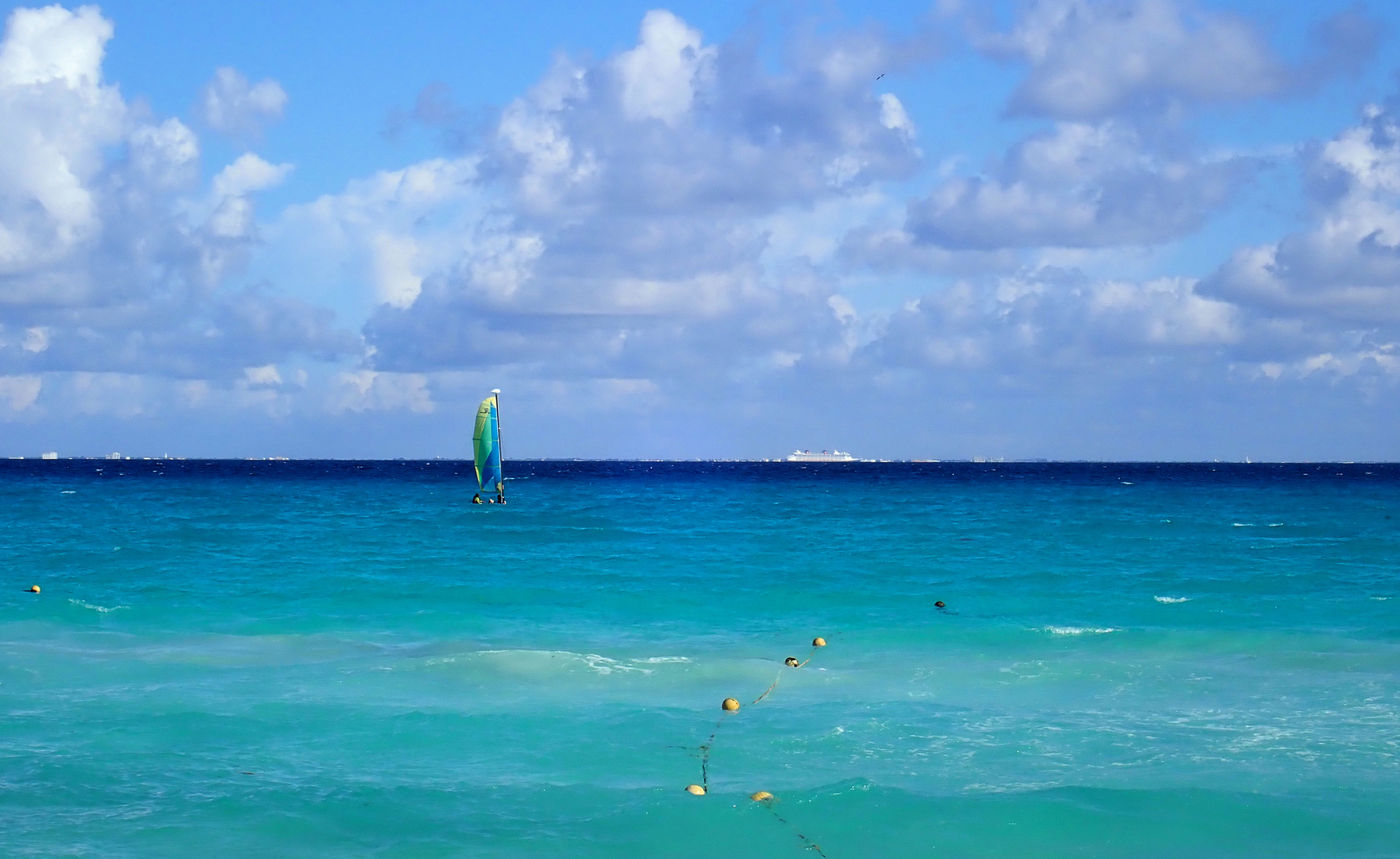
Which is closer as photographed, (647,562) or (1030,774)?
(1030,774)

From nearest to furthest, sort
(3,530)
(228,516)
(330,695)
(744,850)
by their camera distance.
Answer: (744,850), (330,695), (3,530), (228,516)

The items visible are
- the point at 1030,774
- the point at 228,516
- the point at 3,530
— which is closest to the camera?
the point at 1030,774

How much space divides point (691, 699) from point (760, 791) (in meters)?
6.08

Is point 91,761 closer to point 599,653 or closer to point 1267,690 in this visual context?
point 599,653

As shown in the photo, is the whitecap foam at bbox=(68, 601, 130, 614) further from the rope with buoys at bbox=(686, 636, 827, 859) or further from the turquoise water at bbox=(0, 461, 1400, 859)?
the rope with buoys at bbox=(686, 636, 827, 859)

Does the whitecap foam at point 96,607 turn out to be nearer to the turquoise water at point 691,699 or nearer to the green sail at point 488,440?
the turquoise water at point 691,699

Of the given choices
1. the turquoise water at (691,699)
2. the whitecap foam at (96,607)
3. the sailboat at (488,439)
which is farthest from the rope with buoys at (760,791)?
the sailboat at (488,439)

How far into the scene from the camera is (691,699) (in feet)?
77.6

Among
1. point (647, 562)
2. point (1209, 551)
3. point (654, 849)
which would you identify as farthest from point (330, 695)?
point (1209, 551)

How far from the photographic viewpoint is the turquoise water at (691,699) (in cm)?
1644

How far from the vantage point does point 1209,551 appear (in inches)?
2051

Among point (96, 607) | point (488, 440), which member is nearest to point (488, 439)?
point (488, 440)

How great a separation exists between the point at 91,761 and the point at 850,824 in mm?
12421

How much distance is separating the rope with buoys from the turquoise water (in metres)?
0.13
